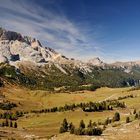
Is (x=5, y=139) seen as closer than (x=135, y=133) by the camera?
No

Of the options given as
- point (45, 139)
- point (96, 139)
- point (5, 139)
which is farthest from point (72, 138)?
point (5, 139)

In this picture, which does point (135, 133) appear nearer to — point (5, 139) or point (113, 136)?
point (113, 136)

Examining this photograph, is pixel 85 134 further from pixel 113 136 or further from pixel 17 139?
pixel 17 139

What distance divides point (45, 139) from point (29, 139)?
1178cm

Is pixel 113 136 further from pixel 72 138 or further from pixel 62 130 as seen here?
A: pixel 62 130

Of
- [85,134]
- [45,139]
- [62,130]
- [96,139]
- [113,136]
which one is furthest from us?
[62,130]

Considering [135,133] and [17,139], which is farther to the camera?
[17,139]

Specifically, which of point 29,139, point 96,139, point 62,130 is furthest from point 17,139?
point 96,139

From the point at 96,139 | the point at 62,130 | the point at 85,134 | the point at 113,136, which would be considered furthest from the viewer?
the point at 62,130

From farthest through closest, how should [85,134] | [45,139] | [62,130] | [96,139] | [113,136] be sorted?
1. [62,130]
2. [45,139]
3. [85,134]
4. [113,136]
5. [96,139]

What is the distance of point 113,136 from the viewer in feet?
452

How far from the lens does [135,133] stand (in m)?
142

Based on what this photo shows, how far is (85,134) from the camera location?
147 meters

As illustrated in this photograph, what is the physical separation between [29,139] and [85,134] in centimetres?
3472
